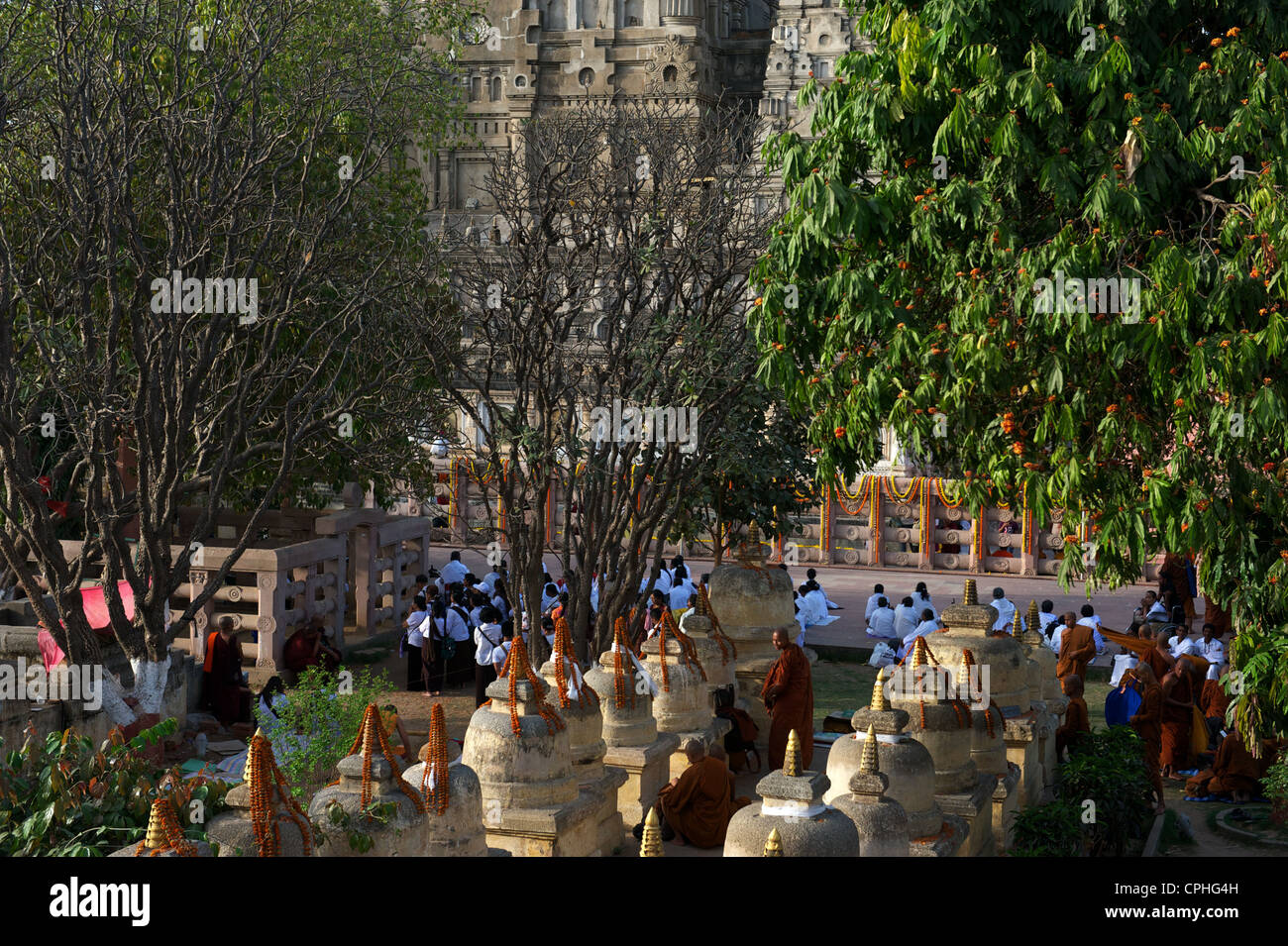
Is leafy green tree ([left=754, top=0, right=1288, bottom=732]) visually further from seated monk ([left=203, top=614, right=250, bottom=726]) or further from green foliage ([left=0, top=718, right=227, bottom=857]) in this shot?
seated monk ([left=203, top=614, right=250, bottom=726])

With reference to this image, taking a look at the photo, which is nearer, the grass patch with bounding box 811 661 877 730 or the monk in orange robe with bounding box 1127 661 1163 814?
the monk in orange robe with bounding box 1127 661 1163 814

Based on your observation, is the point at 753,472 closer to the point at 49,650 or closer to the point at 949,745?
the point at 949,745

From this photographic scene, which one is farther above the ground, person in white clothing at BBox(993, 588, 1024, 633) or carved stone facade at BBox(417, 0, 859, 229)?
carved stone facade at BBox(417, 0, 859, 229)

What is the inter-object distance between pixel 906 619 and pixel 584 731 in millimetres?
10697

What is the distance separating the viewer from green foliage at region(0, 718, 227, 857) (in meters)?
7.62

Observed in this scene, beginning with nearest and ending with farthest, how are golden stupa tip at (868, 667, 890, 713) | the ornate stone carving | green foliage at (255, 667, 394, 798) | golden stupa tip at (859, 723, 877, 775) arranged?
1. golden stupa tip at (859, 723, 877, 775)
2. golden stupa tip at (868, 667, 890, 713)
3. green foliage at (255, 667, 394, 798)
4. the ornate stone carving

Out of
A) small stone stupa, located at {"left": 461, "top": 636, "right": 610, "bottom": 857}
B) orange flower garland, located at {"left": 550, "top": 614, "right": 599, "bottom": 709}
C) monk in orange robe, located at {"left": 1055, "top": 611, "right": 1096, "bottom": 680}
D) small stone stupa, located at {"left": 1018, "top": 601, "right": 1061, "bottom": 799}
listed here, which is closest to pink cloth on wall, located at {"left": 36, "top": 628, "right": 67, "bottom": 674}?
orange flower garland, located at {"left": 550, "top": 614, "right": 599, "bottom": 709}

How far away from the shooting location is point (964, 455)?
406 inches

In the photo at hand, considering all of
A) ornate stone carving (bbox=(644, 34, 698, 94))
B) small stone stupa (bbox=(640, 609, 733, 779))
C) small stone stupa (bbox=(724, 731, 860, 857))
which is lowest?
small stone stupa (bbox=(640, 609, 733, 779))

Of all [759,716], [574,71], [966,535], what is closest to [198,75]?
[759,716]

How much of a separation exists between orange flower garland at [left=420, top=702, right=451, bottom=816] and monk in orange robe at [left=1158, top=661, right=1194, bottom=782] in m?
9.18

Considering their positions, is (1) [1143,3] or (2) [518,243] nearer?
(1) [1143,3]

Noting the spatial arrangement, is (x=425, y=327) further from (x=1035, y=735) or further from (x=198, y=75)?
(x=1035, y=735)

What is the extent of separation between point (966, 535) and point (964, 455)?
2012cm
